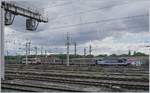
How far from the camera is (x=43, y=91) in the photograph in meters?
11.2

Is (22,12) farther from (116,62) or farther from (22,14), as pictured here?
(116,62)

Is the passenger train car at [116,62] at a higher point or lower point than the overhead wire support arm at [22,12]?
lower

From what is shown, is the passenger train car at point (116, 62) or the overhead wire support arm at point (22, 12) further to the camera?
the passenger train car at point (116, 62)

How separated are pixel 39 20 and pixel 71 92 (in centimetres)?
1142

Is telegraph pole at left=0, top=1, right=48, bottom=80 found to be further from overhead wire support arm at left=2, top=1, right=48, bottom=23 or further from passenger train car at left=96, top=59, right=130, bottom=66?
passenger train car at left=96, top=59, right=130, bottom=66

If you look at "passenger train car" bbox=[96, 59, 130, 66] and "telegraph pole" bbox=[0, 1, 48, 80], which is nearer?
"telegraph pole" bbox=[0, 1, 48, 80]

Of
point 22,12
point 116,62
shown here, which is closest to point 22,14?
point 22,12

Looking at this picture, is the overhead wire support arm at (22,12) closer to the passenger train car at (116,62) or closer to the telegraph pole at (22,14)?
the telegraph pole at (22,14)

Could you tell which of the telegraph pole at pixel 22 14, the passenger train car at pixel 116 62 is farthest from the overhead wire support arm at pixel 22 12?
the passenger train car at pixel 116 62

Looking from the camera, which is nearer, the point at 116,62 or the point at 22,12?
the point at 22,12

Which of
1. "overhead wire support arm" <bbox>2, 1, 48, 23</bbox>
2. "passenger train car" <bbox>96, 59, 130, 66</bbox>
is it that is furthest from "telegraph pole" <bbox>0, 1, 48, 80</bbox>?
"passenger train car" <bbox>96, 59, 130, 66</bbox>

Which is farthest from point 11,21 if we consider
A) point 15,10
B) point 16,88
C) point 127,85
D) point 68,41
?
point 68,41

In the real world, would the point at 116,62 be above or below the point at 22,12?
below

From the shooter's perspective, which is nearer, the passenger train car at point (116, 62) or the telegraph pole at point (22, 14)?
the telegraph pole at point (22, 14)
